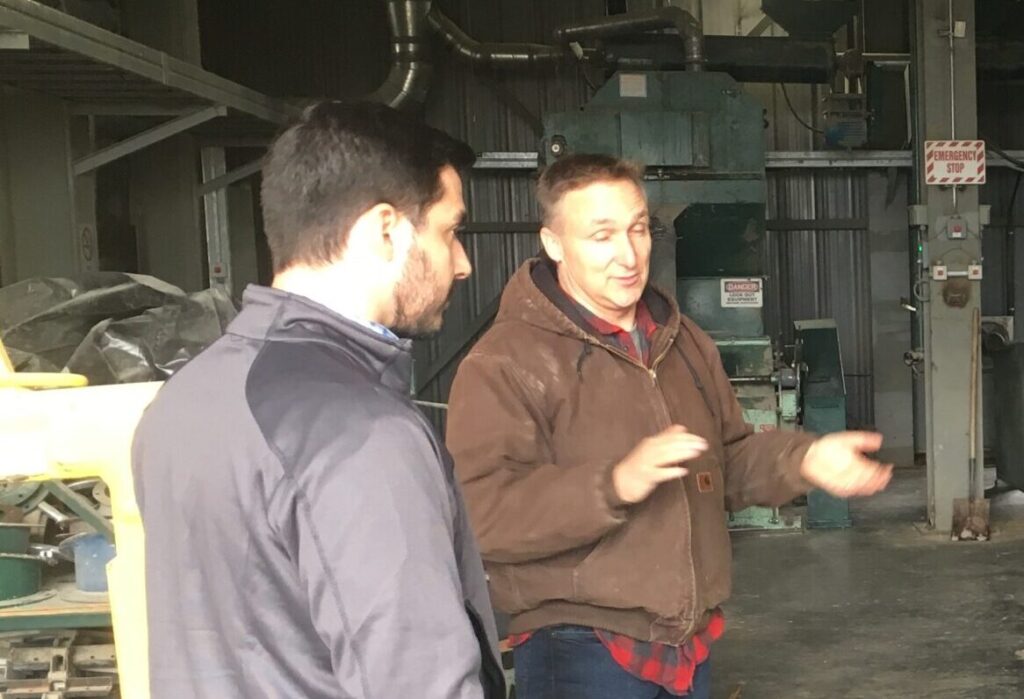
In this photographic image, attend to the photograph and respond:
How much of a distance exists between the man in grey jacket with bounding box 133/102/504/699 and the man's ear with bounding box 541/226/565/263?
0.71 meters

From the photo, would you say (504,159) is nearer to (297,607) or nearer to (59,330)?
(59,330)

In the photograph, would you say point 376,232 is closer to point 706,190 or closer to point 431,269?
point 431,269

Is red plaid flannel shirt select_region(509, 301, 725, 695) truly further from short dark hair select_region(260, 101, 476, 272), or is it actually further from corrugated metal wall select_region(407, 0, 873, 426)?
corrugated metal wall select_region(407, 0, 873, 426)

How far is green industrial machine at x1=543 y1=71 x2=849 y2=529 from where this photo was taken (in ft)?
15.5

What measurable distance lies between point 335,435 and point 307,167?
0.96 ft

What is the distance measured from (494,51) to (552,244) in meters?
4.73

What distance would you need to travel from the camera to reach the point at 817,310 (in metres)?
6.93

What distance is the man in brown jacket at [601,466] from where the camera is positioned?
4.82ft

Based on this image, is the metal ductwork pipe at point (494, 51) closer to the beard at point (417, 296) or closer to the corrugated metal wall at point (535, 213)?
the corrugated metal wall at point (535, 213)

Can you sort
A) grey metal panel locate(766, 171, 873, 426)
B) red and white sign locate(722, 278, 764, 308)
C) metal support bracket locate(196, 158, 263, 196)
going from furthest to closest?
grey metal panel locate(766, 171, 873, 426) → red and white sign locate(722, 278, 764, 308) → metal support bracket locate(196, 158, 263, 196)

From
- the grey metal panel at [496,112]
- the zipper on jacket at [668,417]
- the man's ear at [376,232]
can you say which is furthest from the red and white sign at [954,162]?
the man's ear at [376,232]

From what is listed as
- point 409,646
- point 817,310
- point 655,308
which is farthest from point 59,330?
point 817,310

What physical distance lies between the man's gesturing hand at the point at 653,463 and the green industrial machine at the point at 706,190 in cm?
331

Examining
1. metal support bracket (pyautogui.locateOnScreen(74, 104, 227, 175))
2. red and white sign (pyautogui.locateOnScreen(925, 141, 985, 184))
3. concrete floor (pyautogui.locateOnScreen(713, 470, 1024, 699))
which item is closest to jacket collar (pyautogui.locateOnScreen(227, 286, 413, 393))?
concrete floor (pyautogui.locateOnScreen(713, 470, 1024, 699))
